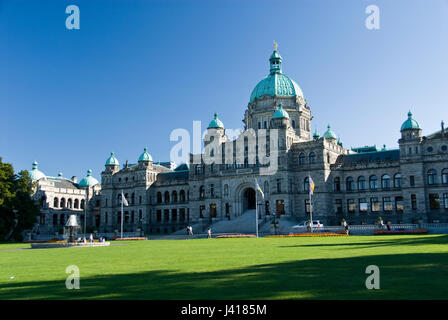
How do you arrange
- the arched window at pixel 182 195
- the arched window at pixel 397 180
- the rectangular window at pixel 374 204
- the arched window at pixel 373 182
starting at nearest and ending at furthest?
the arched window at pixel 397 180, the rectangular window at pixel 374 204, the arched window at pixel 373 182, the arched window at pixel 182 195

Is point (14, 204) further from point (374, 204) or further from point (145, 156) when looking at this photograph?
point (374, 204)

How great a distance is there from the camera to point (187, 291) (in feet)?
40.9

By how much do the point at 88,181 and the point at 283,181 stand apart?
192ft

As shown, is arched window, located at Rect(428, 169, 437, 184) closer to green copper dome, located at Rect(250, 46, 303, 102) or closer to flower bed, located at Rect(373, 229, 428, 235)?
flower bed, located at Rect(373, 229, 428, 235)

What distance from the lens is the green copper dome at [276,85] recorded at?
9088cm

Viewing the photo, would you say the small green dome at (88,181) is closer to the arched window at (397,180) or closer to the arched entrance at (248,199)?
the arched entrance at (248,199)

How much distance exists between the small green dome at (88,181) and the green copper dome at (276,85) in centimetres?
4910

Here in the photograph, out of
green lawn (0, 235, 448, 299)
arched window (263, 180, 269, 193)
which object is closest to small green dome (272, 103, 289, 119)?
arched window (263, 180, 269, 193)

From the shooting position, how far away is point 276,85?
300ft

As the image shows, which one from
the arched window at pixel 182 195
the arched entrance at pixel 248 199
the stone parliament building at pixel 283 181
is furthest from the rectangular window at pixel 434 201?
the arched window at pixel 182 195
